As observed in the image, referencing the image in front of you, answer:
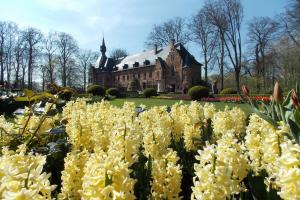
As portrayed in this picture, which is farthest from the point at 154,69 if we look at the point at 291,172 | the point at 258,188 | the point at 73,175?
the point at 291,172

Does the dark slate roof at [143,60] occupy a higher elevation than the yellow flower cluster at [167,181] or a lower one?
higher

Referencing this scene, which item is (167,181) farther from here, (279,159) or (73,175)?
(279,159)

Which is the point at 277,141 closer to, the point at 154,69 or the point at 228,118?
the point at 228,118

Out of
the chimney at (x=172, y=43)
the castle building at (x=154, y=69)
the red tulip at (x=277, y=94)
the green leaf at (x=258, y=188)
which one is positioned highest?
the chimney at (x=172, y=43)

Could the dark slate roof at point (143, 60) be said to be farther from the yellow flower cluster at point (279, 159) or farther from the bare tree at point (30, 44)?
the yellow flower cluster at point (279, 159)

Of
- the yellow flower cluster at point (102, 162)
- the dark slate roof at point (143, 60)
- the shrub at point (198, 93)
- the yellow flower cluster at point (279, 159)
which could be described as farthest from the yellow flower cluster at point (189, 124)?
the dark slate roof at point (143, 60)

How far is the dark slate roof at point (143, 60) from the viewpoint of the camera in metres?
54.1

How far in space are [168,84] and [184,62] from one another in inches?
210

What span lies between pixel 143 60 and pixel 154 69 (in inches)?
190

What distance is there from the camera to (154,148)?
3.35m

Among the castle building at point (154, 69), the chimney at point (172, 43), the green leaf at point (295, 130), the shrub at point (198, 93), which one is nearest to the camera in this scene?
the green leaf at point (295, 130)

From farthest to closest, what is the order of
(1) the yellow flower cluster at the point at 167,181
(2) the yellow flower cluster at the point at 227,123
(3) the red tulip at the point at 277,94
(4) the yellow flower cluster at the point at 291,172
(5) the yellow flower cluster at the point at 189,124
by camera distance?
(2) the yellow flower cluster at the point at 227,123, (5) the yellow flower cluster at the point at 189,124, (3) the red tulip at the point at 277,94, (1) the yellow flower cluster at the point at 167,181, (4) the yellow flower cluster at the point at 291,172

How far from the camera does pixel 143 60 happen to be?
211 ft

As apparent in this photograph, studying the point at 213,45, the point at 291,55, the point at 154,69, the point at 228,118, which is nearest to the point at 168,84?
the point at 154,69
